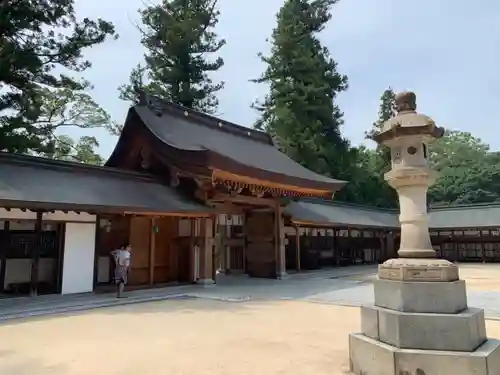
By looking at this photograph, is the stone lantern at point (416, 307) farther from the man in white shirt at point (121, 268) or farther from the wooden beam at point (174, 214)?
the wooden beam at point (174, 214)

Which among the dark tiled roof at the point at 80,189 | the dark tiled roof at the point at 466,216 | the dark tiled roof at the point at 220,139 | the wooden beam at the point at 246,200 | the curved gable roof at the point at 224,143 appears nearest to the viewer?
the dark tiled roof at the point at 80,189

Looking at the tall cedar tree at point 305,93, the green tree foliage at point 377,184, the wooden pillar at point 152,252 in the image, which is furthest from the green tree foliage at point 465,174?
the wooden pillar at point 152,252

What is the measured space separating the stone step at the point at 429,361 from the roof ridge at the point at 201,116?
39.6 feet

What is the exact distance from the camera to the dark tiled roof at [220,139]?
1341 centimetres

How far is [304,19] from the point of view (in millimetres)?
32406

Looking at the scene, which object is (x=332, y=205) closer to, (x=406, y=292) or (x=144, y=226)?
(x=144, y=226)

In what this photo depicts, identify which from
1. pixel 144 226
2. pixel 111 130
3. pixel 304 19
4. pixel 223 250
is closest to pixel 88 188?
pixel 144 226

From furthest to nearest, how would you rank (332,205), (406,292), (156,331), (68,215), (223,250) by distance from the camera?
(332,205) < (223,250) < (68,215) < (156,331) < (406,292)

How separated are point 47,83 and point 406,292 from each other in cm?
1724

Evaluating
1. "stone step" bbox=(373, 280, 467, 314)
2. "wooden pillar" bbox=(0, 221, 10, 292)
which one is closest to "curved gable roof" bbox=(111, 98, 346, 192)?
"wooden pillar" bbox=(0, 221, 10, 292)

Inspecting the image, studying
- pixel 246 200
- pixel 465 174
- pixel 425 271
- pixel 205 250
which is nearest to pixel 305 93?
Answer: pixel 246 200

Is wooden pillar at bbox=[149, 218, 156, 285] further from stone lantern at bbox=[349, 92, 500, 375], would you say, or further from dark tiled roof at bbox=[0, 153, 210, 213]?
stone lantern at bbox=[349, 92, 500, 375]

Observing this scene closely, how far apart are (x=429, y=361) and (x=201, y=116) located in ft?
47.0

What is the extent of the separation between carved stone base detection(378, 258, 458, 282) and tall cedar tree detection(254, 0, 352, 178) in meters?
23.5
